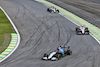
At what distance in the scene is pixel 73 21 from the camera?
43.4 meters

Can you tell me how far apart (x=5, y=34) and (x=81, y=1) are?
1556 inches

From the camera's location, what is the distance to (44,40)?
102 ft

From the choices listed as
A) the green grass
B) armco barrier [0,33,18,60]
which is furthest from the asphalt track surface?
the green grass

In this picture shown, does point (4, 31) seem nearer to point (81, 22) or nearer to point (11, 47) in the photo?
point (11, 47)

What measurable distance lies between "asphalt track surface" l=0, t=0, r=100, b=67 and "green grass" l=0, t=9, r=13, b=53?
1551mm

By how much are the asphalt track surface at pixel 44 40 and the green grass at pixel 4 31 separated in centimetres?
155

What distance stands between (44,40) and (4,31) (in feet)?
24.8

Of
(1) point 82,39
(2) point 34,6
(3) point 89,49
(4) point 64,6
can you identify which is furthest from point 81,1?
(3) point 89,49

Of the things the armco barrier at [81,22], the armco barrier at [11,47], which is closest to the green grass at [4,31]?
the armco barrier at [11,47]

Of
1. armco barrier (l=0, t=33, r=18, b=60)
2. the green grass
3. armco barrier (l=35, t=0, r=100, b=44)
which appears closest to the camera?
armco barrier (l=0, t=33, r=18, b=60)

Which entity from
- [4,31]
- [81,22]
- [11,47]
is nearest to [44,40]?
[11,47]

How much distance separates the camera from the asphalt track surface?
22.7 meters

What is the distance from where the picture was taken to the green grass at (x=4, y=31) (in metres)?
29.1

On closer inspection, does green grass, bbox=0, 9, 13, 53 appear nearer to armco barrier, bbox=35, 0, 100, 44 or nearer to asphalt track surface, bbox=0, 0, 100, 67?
asphalt track surface, bbox=0, 0, 100, 67
